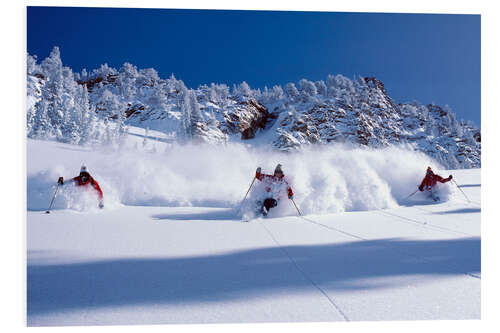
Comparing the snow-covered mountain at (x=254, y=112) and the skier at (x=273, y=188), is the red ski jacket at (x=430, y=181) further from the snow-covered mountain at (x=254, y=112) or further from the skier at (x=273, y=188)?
the snow-covered mountain at (x=254, y=112)

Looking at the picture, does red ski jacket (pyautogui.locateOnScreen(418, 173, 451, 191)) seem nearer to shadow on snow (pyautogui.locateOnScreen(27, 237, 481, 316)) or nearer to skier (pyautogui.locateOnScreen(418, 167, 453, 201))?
skier (pyautogui.locateOnScreen(418, 167, 453, 201))

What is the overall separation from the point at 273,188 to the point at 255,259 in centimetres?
299

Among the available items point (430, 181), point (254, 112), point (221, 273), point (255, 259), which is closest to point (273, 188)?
point (255, 259)

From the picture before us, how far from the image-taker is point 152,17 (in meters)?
4.32

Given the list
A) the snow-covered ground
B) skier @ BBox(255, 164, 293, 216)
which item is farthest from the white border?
skier @ BBox(255, 164, 293, 216)

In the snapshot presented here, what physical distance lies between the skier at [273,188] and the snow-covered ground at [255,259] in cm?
27

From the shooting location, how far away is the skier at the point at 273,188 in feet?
18.3

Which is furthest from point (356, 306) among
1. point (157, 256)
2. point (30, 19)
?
point (30, 19)

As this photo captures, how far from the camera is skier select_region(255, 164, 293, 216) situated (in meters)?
5.58

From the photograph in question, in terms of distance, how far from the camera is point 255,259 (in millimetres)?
2908

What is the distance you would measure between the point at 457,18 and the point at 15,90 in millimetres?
6826

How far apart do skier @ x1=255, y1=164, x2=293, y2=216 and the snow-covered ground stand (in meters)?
0.27

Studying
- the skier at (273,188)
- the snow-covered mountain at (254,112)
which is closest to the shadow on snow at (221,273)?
the skier at (273,188)

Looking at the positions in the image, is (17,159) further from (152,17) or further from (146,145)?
(146,145)
